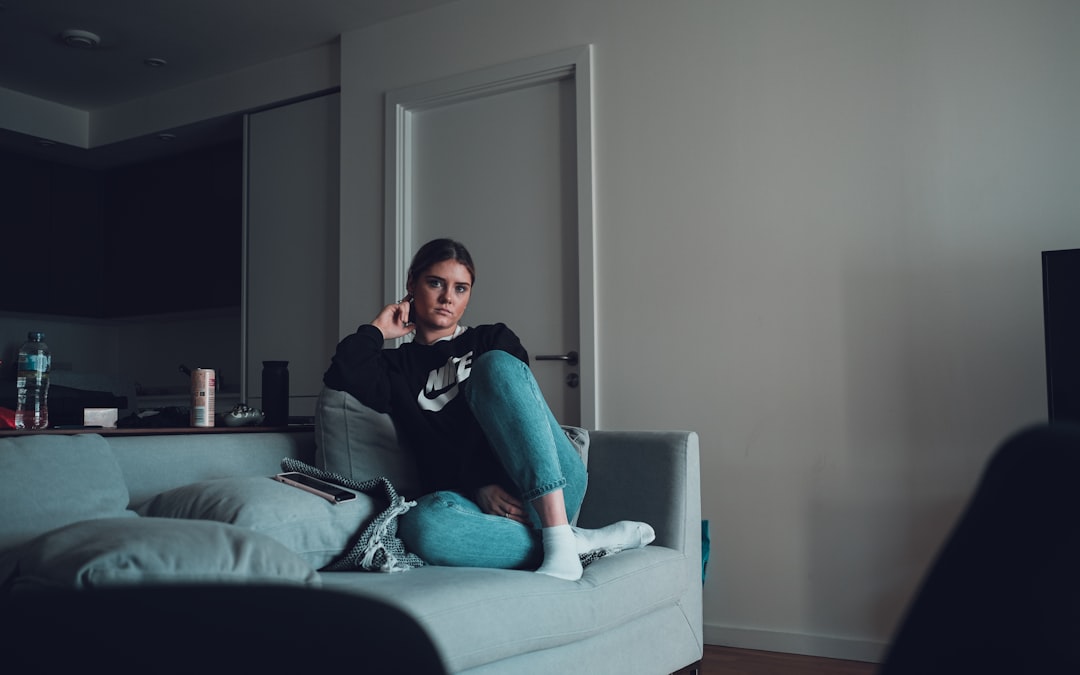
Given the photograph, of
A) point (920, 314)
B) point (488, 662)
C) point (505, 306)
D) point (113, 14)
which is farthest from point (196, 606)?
point (113, 14)

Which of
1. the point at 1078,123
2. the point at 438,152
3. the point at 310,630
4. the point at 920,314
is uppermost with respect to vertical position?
the point at 438,152

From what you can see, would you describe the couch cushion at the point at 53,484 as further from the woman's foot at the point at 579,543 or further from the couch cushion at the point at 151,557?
the woman's foot at the point at 579,543

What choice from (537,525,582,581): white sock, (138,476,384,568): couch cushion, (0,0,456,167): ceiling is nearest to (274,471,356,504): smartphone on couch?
(138,476,384,568): couch cushion

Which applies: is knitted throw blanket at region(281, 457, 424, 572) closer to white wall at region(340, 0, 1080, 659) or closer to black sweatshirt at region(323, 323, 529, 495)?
black sweatshirt at region(323, 323, 529, 495)

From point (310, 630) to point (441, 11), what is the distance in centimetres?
376

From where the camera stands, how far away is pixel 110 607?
35 centimetres

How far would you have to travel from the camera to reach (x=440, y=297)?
95.1 inches

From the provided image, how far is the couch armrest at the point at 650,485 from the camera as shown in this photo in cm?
226

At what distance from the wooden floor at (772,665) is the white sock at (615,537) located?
0.75 m

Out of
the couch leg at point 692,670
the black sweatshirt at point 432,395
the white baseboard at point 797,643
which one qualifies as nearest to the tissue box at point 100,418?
the black sweatshirt at point 432,395

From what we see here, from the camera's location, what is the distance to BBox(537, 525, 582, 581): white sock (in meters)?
1.86

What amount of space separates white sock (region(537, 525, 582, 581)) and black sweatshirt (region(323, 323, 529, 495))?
8.7 inches

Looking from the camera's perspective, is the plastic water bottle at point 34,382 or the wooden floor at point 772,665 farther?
the wooden floor at point 772,665

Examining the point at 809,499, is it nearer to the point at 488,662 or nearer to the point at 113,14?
the point at 488,662
